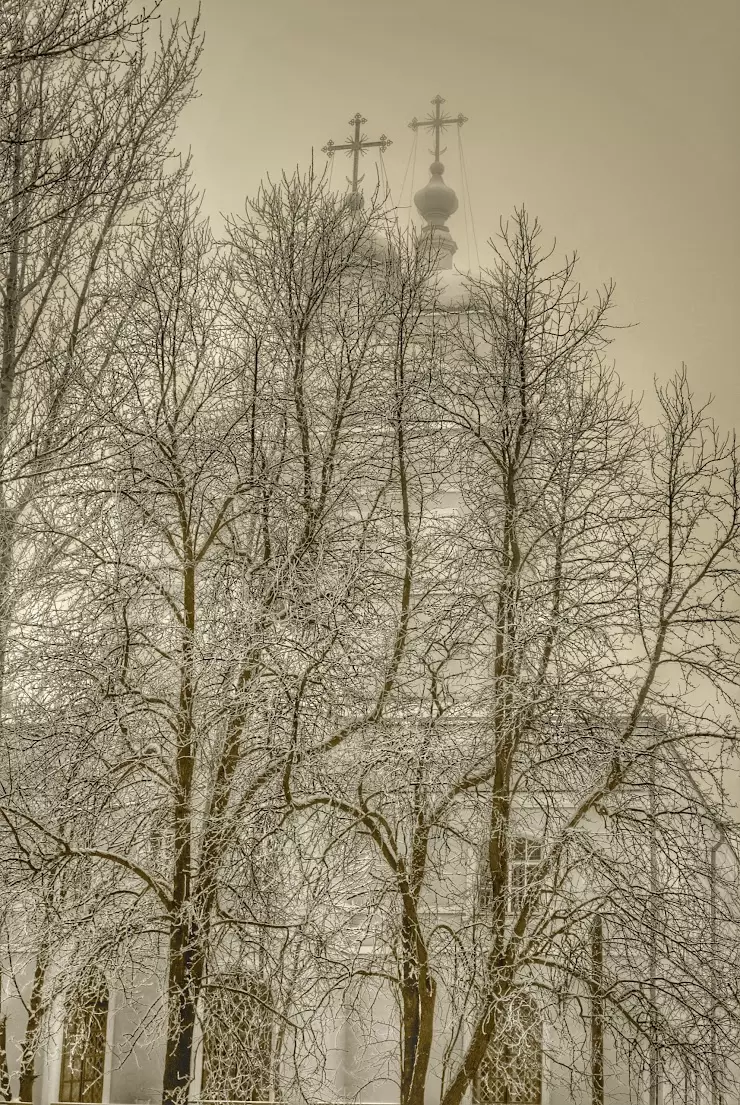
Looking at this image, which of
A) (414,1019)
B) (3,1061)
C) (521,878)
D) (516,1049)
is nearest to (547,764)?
(521,878)

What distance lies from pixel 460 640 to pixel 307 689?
155cm

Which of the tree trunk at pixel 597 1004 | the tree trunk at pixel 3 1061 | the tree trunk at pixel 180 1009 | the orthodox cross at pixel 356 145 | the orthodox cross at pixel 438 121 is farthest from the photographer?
the orthodox cross at pixel 438 121

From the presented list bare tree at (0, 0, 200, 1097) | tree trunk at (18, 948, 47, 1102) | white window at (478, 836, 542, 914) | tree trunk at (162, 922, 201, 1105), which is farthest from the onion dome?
tree trunk at (162, 922, 201, 1105)

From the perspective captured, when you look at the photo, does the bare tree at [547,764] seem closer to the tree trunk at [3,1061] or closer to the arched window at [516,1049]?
the arched window at [516,1049]

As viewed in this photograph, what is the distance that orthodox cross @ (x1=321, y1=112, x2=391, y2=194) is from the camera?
17.3 metres

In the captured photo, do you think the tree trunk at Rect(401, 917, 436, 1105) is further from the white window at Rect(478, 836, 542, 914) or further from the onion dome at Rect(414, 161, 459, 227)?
the onion dome at Rect(414, 161, 459, 227)

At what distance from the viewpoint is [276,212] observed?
484 inches

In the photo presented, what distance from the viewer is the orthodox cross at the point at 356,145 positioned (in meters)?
17.3

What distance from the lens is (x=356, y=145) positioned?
1750 centimetres

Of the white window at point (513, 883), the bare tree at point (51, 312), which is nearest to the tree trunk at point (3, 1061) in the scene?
the bare tree at point (51, 312)

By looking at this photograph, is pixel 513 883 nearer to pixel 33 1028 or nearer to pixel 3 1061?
pixel 33 1028

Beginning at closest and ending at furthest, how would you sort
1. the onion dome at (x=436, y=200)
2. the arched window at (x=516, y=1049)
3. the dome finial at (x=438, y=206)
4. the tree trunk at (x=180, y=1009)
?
the arched window at (x=516, y=1049) → the tree trunk at (x=180, y=1009) → the dome finial at (x=438, y=206) → the onion dome at (x=436, y=200)

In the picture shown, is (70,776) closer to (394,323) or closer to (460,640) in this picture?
(460,640)

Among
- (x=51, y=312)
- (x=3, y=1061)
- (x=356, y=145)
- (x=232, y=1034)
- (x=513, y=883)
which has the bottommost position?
(x=3, y=1061)
